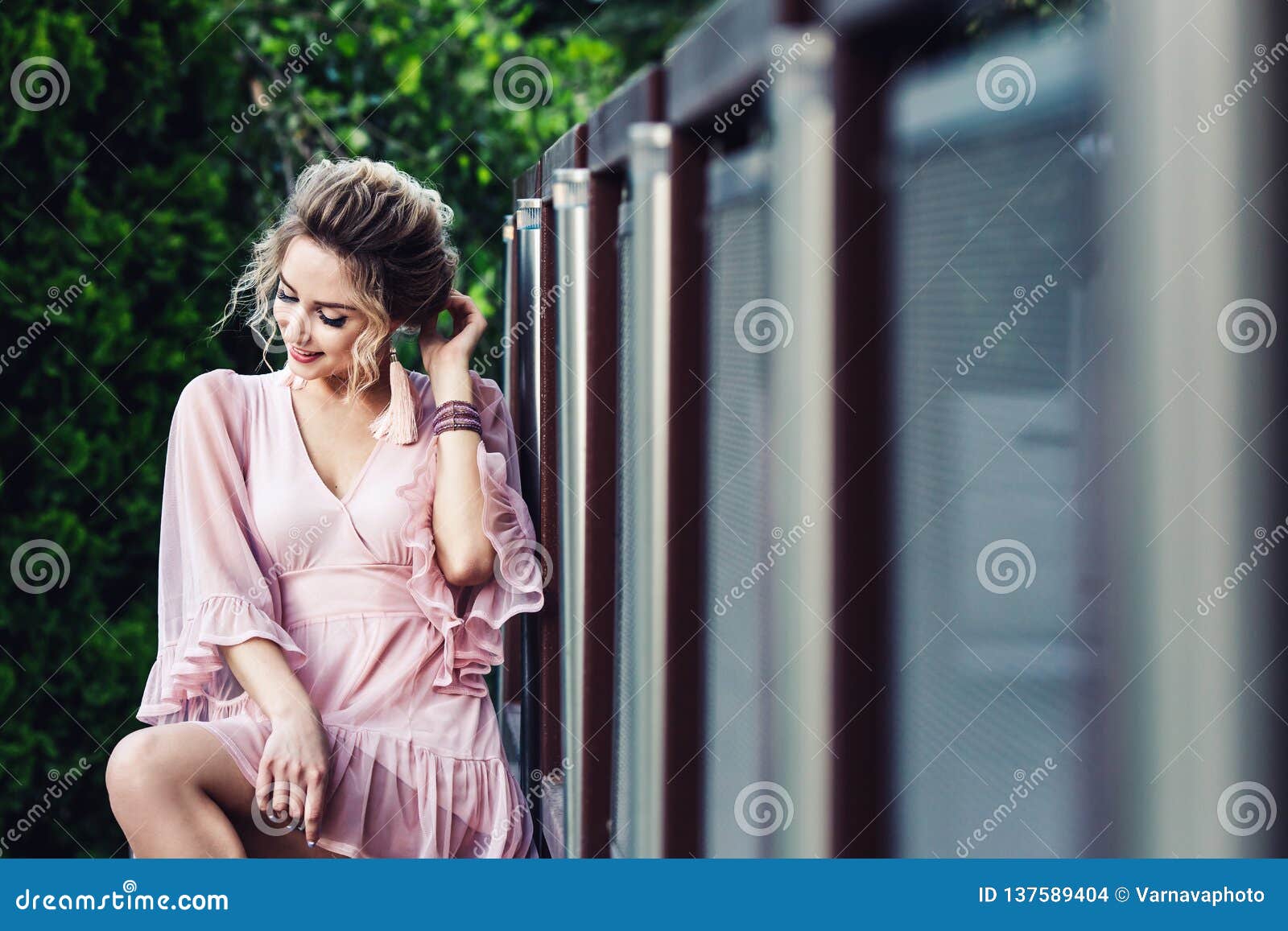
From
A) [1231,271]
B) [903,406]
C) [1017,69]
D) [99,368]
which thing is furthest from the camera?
[99,368]

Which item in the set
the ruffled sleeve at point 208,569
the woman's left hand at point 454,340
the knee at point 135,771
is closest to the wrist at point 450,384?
the woman's left hand at point 454,340

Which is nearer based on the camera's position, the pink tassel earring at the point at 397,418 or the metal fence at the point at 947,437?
the metal fence at the point at 947,437

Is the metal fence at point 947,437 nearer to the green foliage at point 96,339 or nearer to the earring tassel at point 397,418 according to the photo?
the earring tassel at point 397,418

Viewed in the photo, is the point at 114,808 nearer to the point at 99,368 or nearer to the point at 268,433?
the point at 268,433

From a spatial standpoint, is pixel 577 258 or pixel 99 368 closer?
pixel 577 258

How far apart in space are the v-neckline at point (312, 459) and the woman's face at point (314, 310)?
0.20 feet

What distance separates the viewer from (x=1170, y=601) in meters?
0.74

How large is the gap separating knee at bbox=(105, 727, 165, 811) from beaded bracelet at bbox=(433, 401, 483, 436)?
75 cm

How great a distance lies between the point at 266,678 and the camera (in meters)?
2.32

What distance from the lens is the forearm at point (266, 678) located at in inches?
90.7

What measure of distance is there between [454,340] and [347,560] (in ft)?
1.54

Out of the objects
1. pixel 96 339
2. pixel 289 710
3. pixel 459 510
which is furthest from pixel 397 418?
pixel 96 339

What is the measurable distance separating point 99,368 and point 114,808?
1374 mm
